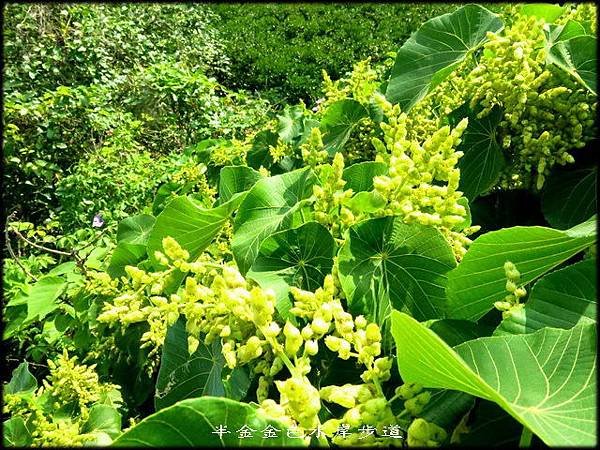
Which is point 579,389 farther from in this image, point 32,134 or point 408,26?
point 408,26

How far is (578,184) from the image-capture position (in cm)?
114

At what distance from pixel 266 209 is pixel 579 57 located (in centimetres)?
65

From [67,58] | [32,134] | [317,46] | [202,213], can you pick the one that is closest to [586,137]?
[202,213]

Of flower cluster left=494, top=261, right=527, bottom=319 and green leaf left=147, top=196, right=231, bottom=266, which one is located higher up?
flower cluster left=494, top=261, right=527, bottom=319

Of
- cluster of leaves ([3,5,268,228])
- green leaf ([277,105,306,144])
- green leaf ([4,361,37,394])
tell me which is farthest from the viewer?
cluster of leaves ([3,5,268,228])

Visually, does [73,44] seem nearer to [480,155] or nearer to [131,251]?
[131,251]

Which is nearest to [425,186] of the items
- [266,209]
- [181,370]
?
[266,209]

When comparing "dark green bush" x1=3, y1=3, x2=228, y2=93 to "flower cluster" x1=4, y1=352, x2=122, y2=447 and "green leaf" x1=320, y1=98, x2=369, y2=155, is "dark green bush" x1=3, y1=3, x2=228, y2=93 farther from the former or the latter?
"green leaf" x1=320, y1=98, x2=369, y2=155

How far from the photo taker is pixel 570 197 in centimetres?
113

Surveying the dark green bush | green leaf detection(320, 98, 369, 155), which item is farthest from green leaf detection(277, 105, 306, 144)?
the dark green bush

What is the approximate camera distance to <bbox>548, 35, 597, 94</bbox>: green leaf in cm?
105

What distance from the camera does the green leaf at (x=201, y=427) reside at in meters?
0.53

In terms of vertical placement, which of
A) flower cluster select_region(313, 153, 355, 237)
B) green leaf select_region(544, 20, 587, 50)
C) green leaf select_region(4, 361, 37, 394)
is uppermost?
green leaf select_region(544, 20, 587, 50)

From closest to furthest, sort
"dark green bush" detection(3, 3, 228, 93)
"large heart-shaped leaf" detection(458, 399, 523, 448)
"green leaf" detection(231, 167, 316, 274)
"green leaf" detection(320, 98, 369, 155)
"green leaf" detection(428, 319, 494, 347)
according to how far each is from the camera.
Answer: "large heart-shaped leaf" detection(458, 399, 523, 448) < "green leaf" detection(428, 319, 494, 347) < "green leaf" detection(231, 167, 316, 274) < "green leaf" detection(320, 98, 369, 155) < "dark green bush" detection(3, 3, 228, 93)
